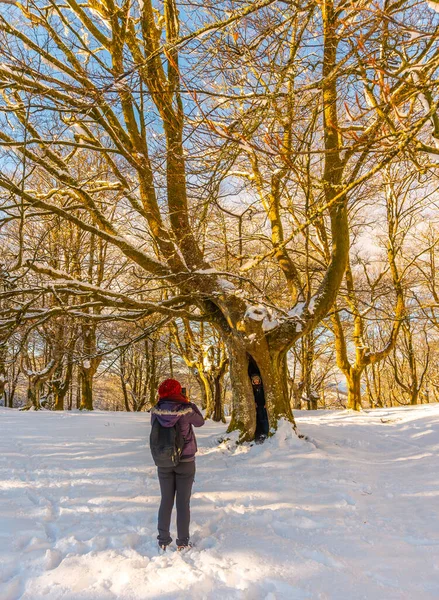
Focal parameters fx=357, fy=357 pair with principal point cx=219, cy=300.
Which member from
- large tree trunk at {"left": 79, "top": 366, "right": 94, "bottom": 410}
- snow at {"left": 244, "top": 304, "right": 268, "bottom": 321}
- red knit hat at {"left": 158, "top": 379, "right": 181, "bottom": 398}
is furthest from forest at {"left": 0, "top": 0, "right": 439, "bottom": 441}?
large tree trunk at {"left": 79, "top": 366, "right": 94, "bottom": 410}

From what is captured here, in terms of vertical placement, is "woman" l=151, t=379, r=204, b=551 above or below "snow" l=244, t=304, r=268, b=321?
below

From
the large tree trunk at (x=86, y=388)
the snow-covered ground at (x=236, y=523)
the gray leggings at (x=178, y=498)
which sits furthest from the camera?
the large tree trunk at (x=86, y=388)

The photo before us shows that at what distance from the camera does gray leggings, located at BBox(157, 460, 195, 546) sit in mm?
2945

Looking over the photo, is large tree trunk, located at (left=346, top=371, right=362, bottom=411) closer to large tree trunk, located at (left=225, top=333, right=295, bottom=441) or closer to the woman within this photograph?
large tree trunk, located at (left=225, top=333, right=295, bottom=441)

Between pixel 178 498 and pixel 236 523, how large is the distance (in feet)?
2.25

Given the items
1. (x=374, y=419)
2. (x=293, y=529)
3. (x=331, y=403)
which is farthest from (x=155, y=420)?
(x=331, y=403)

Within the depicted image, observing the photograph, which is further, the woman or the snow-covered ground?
the woman

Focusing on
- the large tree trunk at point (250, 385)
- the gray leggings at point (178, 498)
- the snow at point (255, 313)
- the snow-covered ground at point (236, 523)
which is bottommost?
the snow-covered ground at point (236, 523)

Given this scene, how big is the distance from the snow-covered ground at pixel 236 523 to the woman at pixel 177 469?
0.20 m

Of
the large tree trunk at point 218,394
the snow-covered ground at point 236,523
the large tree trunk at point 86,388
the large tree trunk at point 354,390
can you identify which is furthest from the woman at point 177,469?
the large tree trunk at point 86,388

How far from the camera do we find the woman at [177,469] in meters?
2.96

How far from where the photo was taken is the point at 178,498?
3096 mm

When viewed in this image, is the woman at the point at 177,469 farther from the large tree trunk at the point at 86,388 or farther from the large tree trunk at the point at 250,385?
the large tree trunk at the point at 86,388

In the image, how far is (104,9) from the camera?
17.9 ft
